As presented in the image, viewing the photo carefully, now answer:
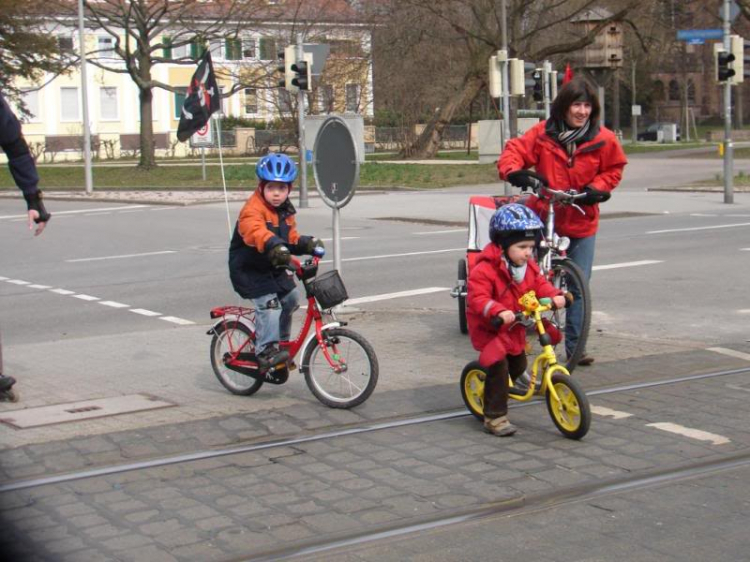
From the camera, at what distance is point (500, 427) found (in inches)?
251

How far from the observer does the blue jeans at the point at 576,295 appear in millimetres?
7832

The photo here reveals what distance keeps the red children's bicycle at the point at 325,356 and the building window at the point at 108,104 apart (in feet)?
212

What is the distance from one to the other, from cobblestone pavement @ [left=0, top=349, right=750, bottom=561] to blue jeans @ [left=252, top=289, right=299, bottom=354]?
0.47m

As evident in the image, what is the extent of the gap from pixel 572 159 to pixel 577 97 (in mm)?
Answer: 447

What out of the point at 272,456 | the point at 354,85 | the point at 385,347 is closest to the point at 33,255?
the point at 385,347

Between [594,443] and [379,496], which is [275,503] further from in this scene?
[594,443]

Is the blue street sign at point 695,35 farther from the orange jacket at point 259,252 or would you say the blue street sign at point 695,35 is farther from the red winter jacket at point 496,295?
the red winter jacket at point 496,295

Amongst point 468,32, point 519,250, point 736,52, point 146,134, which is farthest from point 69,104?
point 519,250

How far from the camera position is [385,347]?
9141mm

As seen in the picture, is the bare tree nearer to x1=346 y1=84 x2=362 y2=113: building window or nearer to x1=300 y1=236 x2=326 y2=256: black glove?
x1=346 y1=84 x2=362 y2=113: building window

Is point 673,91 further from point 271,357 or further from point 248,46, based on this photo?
point 271,357

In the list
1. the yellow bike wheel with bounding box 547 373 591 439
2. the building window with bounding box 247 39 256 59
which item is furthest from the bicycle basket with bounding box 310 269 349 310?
the building window with bounding box 247 39 256 59

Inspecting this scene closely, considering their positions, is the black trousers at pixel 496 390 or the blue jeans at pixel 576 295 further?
the blue jeans at pixel 576 295

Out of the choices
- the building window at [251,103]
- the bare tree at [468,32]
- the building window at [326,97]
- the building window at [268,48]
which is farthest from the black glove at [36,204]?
the building window at [251,103]
